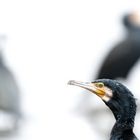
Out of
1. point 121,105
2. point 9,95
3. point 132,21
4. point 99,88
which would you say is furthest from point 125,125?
point 132,21

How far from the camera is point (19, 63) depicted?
1719 cm

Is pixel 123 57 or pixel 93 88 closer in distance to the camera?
pixel 93 88

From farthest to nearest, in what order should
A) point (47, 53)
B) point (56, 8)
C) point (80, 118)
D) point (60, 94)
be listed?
point (56, 8), point (47, 53), point (60, 94), point (80, 118)

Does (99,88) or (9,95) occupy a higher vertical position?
(99,88)

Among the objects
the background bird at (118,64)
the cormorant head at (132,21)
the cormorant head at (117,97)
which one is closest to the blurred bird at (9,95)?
the background bird at (118,64)

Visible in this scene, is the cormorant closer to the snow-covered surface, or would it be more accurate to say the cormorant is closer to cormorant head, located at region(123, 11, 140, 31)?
the snow-covered surface

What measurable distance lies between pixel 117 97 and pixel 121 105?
5cm

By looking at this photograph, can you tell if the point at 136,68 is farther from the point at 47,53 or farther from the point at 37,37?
the point at 37,37

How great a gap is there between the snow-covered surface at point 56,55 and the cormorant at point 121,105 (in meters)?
4.83

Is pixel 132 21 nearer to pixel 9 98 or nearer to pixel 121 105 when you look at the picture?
pixel 9 98

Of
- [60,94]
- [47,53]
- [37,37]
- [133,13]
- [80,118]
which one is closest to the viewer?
[80,118]

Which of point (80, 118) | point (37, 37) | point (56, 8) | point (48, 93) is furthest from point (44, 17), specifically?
point (80, 118)

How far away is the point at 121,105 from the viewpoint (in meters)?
6.44

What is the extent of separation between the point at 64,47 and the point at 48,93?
12.6 feet
